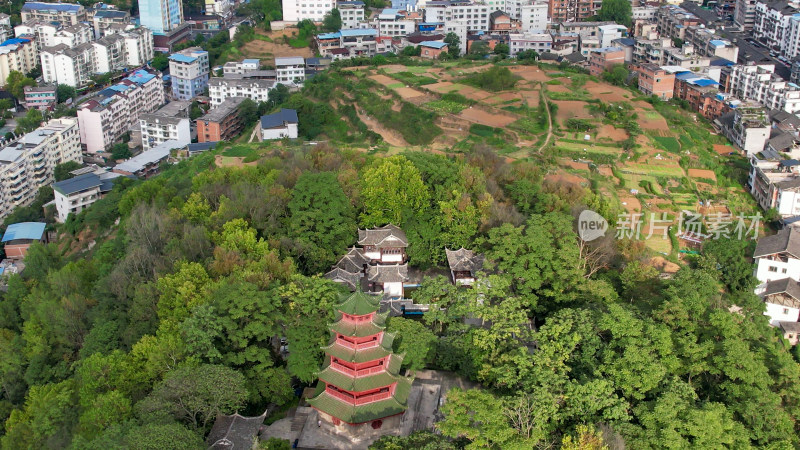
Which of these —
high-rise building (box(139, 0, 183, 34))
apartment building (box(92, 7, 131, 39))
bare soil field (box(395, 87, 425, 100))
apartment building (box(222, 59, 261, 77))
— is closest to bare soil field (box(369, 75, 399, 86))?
bare soil field (box(395, 87, 425, 100))

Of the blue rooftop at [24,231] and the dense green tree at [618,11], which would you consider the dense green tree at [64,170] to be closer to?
the blue rooftop at [24,231]

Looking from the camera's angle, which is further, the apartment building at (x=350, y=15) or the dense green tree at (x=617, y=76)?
the apartment building at (x=350, y=15)

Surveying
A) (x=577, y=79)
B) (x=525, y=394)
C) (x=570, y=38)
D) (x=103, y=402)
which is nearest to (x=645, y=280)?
(x=525, y=394)

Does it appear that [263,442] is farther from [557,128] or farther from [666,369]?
[557,128]

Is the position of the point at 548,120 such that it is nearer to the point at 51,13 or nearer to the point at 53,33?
the point at 53,33

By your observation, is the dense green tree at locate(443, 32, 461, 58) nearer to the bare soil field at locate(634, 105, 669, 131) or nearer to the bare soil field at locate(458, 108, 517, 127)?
the bare soil field at locate(458, 108, 517, 127)

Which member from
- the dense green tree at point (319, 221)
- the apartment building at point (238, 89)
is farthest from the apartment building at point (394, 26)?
the dense green tree at point (319, 221)
